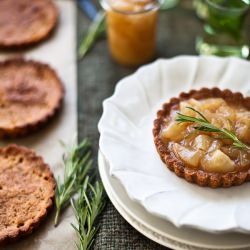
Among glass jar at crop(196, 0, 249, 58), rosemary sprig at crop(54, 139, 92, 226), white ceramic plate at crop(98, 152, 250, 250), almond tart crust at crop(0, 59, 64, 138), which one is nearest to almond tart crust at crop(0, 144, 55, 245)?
rosemary sprig at crop(54, 139, 92, 226)

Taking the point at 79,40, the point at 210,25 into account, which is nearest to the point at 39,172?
the point at 79,40

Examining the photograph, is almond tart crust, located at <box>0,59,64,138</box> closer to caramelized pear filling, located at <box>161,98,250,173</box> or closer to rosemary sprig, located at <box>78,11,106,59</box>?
rosemary sprig, located at <box>78,11,106,59</box>

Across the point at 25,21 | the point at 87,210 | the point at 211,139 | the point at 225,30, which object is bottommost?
the point at 87,210

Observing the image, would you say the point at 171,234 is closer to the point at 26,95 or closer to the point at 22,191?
the point at 22,191

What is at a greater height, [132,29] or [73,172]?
[132,29]

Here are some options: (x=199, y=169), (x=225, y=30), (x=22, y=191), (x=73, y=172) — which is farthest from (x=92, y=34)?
(x=199, y=169)

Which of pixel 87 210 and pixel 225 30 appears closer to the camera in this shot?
pixel 87 210

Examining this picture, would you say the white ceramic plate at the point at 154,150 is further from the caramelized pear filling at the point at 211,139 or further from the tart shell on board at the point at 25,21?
the tart shell on board at the point at 25,21
